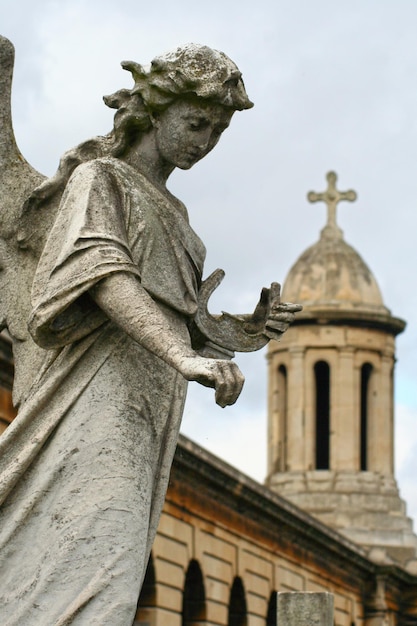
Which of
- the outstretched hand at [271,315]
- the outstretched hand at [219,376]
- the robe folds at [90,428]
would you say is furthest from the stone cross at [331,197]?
the outstretched hand at [219,376]

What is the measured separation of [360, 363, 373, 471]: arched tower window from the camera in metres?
55.2

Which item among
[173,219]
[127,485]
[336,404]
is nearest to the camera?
[127,485]

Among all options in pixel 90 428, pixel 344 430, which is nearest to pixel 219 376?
pixel 90 428

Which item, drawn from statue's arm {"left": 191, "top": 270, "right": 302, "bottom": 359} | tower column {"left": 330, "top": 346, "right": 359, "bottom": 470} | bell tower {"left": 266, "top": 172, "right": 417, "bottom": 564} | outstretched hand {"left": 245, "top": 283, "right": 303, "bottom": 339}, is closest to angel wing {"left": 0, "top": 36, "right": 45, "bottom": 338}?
statue's arm {"left": 191, "top": 270, "right": 302, "bottom": 359}

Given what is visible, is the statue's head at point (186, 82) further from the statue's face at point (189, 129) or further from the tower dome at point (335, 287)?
the tower dome at point (335, 287)

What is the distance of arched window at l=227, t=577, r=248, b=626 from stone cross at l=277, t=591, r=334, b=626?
24.0m

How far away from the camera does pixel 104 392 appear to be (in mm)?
5422

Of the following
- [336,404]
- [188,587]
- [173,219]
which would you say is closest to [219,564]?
[188,587]

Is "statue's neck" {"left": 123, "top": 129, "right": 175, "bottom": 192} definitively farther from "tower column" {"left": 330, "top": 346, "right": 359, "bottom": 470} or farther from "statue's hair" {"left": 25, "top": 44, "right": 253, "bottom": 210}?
"tower column" {"left": 330, "top": 346, "right": 359, "bottom": 470}

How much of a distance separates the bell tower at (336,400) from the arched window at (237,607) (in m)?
15.2

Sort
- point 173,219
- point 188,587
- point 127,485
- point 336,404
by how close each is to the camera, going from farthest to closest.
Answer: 1. point 336,404
2. point 188,587
3. point 173,219
4. point 127,485

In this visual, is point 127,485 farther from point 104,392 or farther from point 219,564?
point 219,564

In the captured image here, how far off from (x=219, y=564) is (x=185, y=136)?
30038mm

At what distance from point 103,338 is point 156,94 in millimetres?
669
